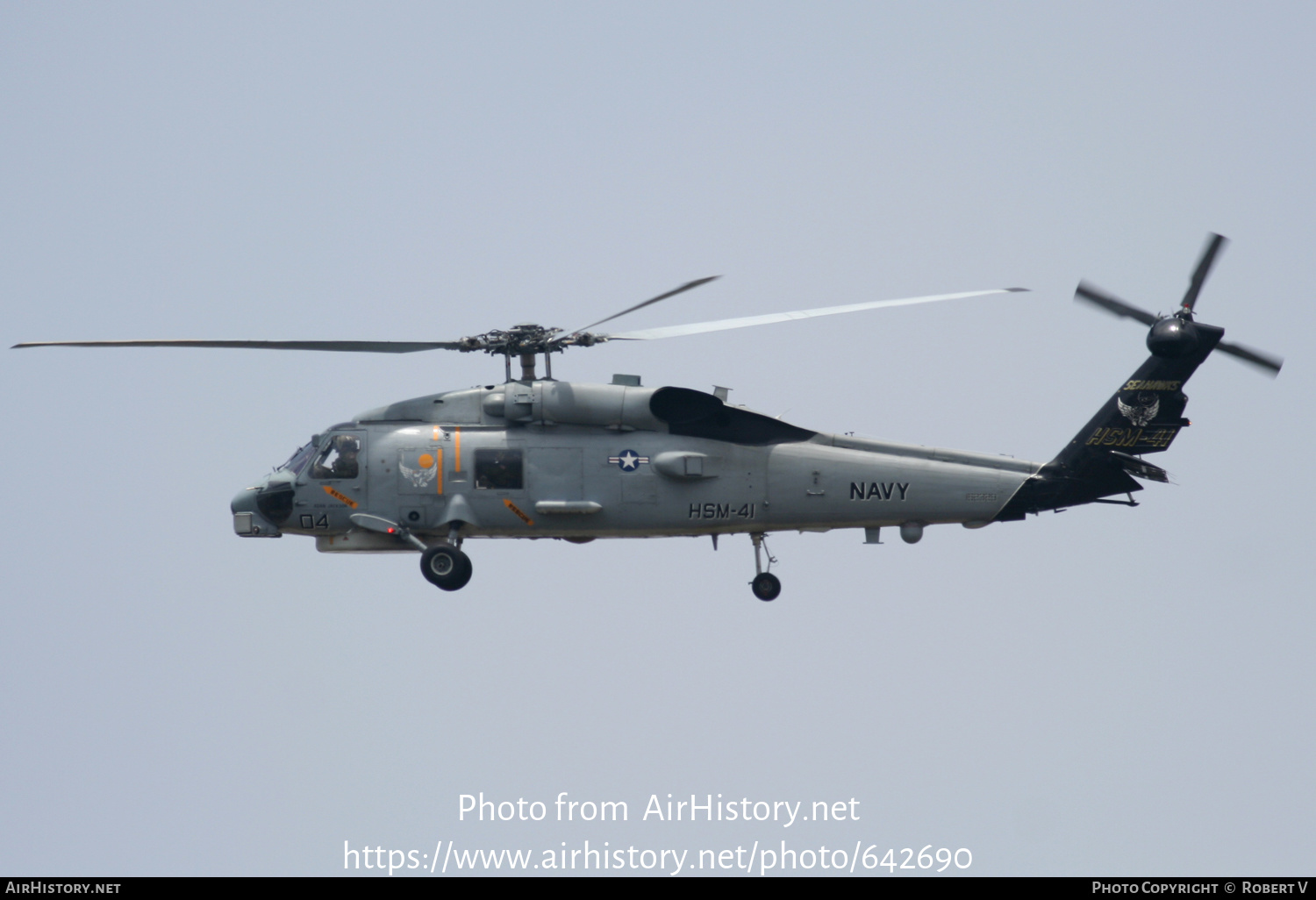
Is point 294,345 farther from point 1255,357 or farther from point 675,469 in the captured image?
point 1255,357

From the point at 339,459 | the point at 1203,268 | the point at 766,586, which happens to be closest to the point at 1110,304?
the point at 1203,268

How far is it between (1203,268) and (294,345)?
13.9m

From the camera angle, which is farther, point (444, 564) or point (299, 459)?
point (299, 459)

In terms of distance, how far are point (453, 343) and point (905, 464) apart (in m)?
7.33

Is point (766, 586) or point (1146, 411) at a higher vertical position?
point (1146, 411)

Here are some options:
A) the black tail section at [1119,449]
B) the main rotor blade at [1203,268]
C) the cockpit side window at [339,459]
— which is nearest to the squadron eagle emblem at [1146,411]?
the black tail section at [1119,449]

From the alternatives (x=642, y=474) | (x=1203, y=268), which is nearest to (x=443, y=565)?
(x=642, y=474)

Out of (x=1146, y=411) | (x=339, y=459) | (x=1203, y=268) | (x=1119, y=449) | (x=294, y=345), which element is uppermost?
(x=1203, y=268)

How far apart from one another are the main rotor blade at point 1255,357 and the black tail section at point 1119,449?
773 mm

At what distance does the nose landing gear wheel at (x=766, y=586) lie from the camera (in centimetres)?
3312

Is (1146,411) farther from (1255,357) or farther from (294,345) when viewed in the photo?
(294,345)

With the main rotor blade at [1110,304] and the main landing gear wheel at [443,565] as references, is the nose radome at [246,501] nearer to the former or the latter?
the main landing gear wheel at [443,565]

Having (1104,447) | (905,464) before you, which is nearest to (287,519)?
(905,464)

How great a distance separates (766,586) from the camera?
109 feet
